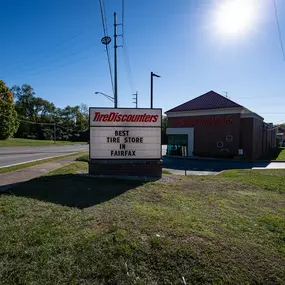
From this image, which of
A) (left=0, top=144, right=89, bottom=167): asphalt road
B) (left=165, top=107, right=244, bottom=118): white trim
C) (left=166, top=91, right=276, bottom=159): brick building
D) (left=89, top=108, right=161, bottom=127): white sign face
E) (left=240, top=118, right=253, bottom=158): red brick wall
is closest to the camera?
(left=89, top=108, right=161, bottom=127): white sign face

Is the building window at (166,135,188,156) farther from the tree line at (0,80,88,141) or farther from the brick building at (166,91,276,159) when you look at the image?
the tree line at (0,80,88,141)

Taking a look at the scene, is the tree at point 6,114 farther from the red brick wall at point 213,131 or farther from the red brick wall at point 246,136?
the red brick wall at point 246,136

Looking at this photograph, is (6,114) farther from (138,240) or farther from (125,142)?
(138,240)

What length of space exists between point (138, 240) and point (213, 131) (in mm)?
24450

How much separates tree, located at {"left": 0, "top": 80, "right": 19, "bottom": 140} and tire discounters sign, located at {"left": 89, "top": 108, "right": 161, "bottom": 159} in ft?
150

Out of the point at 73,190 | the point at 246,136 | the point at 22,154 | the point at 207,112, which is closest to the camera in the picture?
the point at 73,190

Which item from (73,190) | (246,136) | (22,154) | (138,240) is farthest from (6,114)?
(138,240)

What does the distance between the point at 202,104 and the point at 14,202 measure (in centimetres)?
2595

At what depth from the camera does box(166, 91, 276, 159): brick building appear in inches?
965

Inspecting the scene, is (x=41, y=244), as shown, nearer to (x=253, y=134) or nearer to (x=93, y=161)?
(x=93, y=161)

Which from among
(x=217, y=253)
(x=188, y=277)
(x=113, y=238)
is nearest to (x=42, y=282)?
(x=113, y=238)

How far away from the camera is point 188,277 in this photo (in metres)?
2.58

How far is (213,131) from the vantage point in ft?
84.9

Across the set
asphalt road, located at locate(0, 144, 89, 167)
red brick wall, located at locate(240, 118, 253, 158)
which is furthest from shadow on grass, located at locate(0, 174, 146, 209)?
red brick wall, located at locate(240, 118, 253, 158)
